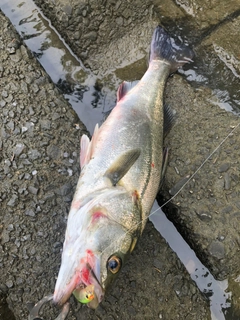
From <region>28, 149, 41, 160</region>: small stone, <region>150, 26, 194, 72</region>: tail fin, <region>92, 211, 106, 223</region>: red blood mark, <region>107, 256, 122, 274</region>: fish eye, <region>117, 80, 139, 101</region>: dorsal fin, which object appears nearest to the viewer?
<region>107, 256, 122, 274</region>: fish eye

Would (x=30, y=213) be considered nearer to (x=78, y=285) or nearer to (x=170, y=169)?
(x=78, y=285)

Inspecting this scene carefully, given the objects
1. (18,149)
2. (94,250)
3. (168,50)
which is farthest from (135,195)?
(168,50)

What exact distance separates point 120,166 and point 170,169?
70cm

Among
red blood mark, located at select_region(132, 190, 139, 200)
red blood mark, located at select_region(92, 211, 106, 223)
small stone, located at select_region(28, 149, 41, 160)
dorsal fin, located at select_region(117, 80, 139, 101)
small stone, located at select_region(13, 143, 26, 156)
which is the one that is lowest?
red blood mark, located at select_region(132, 190, 139, 200)

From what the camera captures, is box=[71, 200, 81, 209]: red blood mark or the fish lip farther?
box=[71, 200, 81, 209]: red blood mark

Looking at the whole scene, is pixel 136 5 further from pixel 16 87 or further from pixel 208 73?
pixel 16 87

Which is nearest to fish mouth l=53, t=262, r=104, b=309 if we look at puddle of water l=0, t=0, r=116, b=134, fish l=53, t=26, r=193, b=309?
fish l=53, t=26, r=193, b=309

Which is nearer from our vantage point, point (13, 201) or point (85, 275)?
point (85, 275)

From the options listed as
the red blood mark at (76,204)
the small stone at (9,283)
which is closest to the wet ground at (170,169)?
the small stone at (9,283)

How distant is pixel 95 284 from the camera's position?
2.42 meters

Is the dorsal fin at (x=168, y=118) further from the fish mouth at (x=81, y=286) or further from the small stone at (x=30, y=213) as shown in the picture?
the fish mouth at (x=81, y=286)

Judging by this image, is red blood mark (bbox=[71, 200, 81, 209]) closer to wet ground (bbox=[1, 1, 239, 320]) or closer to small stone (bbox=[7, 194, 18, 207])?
wet ground (bbox=[1, 1, 239, 320])

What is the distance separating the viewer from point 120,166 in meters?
2.91

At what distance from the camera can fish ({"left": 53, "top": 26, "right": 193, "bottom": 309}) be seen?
8.06ft
